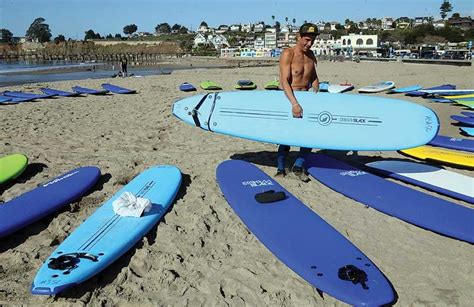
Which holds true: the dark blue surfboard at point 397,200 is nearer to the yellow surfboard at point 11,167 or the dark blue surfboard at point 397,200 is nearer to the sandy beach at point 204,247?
the sandy beach at point 204,247

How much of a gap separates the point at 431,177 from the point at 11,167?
5.00 metres

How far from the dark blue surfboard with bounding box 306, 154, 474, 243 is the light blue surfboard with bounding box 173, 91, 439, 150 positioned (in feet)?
1.15

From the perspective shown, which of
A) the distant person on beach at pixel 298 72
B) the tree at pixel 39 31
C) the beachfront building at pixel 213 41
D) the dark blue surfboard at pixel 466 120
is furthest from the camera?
the tree at pixel 39 31

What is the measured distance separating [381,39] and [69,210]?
115 m

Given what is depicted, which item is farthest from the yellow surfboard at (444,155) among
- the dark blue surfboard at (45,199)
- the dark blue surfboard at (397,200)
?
the dark blue surfboard at (45,199)

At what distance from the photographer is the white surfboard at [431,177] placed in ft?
13.6

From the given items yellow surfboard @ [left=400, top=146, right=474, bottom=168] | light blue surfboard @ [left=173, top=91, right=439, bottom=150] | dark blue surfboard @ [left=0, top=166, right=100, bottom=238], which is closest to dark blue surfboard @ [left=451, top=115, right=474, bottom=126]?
yellow surfboard @ [left=400, top=146, right=474, bottom=168]

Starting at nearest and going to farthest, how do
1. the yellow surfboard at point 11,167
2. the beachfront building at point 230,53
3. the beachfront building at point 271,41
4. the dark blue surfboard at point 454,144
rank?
the yellow surfboard at point 11,167 < the dark blue surfboard at point 454,144 < the beachfront building at point 230,53 < the beachfront building at point 271,41

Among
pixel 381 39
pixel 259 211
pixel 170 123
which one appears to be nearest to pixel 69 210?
pixel 259 211

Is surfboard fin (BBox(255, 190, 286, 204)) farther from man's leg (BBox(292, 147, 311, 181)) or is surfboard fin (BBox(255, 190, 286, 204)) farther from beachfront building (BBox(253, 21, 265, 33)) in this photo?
beachfront building (BBox(253, 21, 265, 33))

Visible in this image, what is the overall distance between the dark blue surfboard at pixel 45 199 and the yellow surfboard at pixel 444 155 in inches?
172

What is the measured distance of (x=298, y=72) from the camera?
14.9ft

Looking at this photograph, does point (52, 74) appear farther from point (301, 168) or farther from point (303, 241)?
point (303, 241)

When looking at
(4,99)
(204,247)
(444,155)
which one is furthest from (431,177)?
(4,99)
